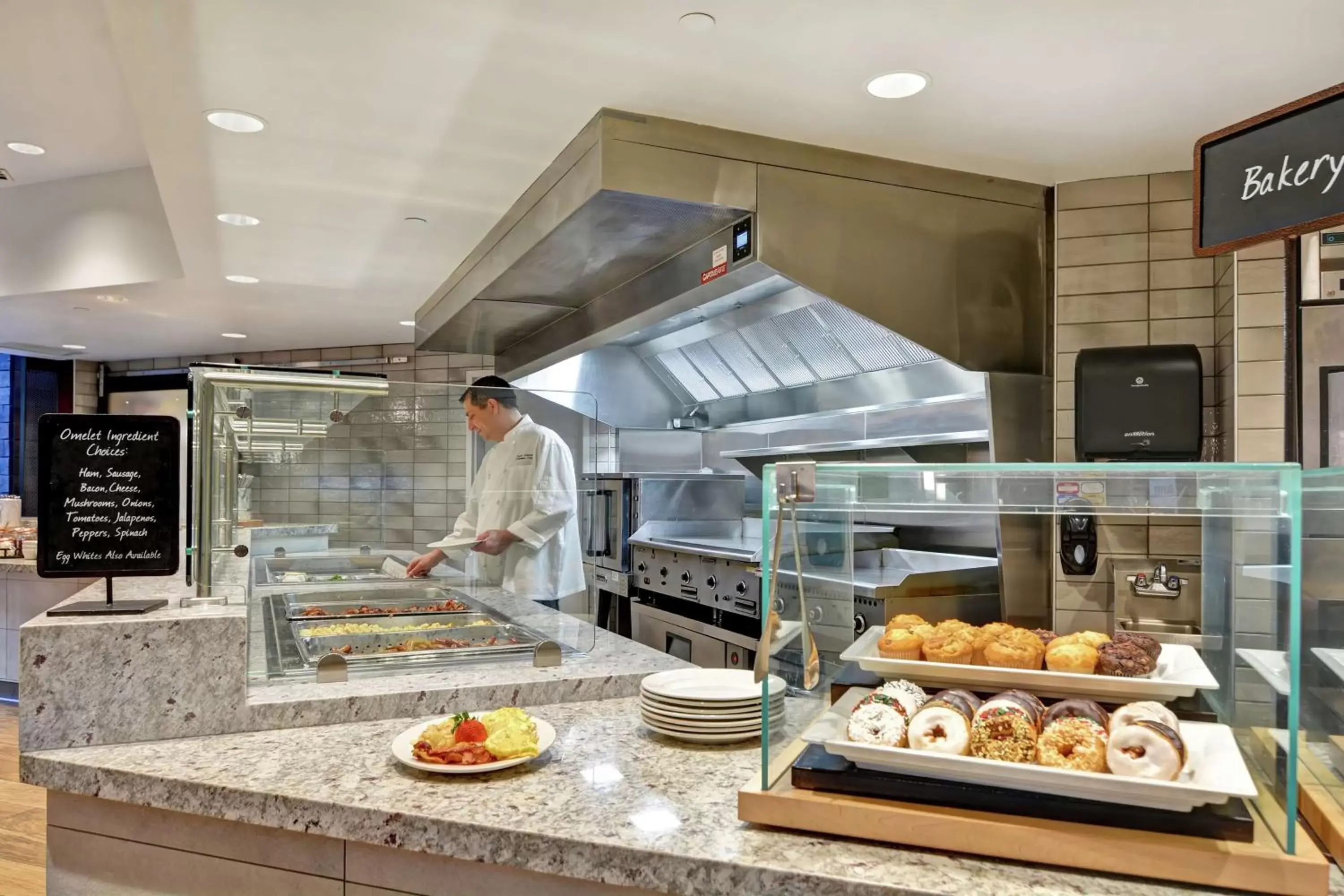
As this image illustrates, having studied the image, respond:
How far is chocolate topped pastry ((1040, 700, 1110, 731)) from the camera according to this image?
4.06ft

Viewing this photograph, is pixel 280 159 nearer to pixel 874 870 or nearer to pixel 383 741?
pixel 383 741

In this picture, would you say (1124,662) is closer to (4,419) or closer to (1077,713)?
(1077,713)

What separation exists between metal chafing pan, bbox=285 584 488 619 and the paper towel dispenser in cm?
206

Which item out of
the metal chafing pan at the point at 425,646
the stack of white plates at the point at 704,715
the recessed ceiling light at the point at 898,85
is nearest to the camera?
the stack of white plates at the point at 704,715

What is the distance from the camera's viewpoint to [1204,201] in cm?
168

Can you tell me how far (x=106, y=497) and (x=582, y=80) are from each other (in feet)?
5.20

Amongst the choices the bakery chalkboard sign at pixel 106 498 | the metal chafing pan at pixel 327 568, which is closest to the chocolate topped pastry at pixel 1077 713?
the metal chafing pan at pixel 327 568

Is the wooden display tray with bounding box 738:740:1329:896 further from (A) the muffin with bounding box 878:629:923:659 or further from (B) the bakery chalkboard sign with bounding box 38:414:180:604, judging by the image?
(B) the bakery chalkboard sign with bounding box 38:414:180:604

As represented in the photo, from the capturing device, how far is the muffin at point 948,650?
56.6 inches

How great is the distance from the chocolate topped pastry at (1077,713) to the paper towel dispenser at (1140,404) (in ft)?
6.16

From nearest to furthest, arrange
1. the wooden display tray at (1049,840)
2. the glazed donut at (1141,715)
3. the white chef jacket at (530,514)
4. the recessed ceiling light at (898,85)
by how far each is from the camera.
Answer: the wooden display tray at (1049,840) < the glazed donut at (1141,715) < the white chef jacket at (530,514) < the recessed ceiling light at (898,85)

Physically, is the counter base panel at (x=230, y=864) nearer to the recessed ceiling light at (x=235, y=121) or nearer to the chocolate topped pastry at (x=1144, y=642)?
the chocolate topped pastry at (x=1144, y=642)

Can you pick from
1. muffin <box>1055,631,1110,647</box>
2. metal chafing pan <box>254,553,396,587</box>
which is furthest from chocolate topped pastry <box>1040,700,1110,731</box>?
metal chafing pan <box>254,553,396,587</box>

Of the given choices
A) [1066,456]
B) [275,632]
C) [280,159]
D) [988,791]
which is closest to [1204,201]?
[988,791]
